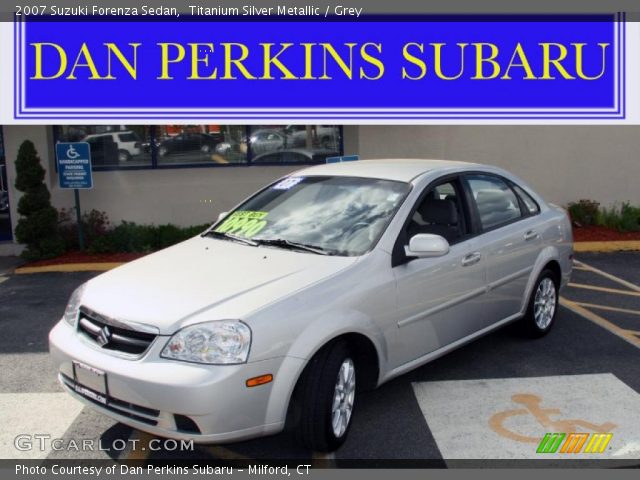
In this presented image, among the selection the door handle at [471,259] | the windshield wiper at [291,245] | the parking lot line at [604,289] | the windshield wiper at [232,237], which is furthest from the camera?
the parking lot line at [604,289]

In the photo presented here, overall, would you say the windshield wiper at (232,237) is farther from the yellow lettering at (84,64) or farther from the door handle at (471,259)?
the yellow lettering at (84,64)

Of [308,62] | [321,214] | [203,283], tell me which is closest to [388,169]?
[321,214]

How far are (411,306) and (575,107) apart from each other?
8531 millimetres

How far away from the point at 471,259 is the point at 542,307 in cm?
139

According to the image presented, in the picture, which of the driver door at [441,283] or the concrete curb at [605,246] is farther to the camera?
the concrete curb at [605,246]

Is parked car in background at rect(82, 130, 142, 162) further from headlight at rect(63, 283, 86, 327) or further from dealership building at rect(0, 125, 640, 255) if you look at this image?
headlight at rect(63, 283, 86, 327)

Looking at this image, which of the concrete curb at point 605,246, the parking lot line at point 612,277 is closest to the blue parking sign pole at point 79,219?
the parking lot line at point 612,277

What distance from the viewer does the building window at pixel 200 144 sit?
11266mm

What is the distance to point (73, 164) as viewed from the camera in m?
10.2

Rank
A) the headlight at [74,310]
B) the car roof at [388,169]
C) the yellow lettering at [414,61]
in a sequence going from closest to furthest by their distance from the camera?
the headlight at [74,310] → the car roof at [388,169] → the yellow lettering at [414,61]

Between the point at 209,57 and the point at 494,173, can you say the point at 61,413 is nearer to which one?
the point at 494,173

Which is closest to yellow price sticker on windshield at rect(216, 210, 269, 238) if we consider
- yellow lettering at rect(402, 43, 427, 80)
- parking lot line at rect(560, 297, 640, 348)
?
parking lot line at rect(560, 297, 640, 348)

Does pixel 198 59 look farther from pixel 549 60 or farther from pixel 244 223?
pixel 244 223

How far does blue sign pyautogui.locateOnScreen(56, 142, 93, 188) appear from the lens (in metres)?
10.1
